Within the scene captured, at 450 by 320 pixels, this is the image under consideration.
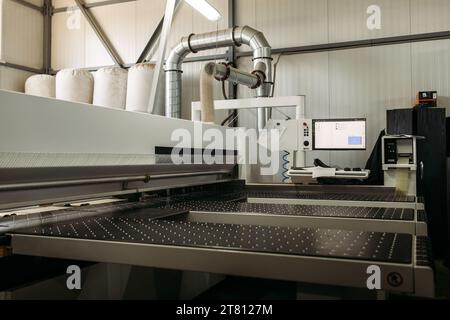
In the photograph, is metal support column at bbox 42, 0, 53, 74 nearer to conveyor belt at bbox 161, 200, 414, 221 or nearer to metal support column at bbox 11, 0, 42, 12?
metal support column at bbox 11, 0, 42, 12

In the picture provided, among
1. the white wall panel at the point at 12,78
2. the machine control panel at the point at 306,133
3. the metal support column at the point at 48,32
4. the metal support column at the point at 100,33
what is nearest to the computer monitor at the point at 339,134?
the machine control panel at the point at 306,133

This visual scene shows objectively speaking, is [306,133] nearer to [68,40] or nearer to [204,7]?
[204,7]

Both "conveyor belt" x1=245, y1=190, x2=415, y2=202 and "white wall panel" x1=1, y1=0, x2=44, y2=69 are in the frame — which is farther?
"white wall panel" x1=1, y1=0, x2=44, y2=69

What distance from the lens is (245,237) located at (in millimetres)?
1326

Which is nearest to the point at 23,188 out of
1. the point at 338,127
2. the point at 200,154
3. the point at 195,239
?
the point at 195,239

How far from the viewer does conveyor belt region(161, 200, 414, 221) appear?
1.83 meters

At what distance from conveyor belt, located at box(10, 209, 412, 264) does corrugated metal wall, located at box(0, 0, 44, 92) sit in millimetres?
4649

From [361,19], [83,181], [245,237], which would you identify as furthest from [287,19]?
[245,237]

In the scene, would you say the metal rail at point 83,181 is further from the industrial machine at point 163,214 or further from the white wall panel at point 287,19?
the white wall panel at point 287,19

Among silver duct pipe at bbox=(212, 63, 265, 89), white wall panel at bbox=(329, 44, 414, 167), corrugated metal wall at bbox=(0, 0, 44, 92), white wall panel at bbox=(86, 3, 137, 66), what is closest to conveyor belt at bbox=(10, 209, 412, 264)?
silver duct pipe at bbox=(212, 63, 265, 89)

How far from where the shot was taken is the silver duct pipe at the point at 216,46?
4160 millimetres

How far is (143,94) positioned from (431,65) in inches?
119

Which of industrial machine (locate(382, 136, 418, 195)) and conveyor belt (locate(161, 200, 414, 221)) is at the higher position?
industrial machine (locate(382, 136, 418, 195))

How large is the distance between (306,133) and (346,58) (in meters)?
1.72
